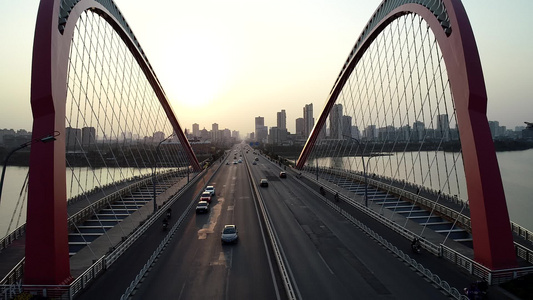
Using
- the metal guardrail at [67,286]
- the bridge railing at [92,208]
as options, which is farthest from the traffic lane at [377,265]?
the bridge railing at [92,208]

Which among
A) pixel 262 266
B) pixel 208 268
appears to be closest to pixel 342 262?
pixel 262 266

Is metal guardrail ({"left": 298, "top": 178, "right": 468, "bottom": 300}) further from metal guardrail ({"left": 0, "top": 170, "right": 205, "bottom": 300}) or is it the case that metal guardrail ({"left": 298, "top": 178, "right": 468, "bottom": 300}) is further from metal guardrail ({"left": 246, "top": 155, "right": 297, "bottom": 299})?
metal guardrail ({"left": 0, "top": 170, "right": 205, "bottom": 300})

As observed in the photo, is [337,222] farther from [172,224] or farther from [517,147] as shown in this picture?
[517,147]

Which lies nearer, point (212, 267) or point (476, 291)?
point (476, 291)

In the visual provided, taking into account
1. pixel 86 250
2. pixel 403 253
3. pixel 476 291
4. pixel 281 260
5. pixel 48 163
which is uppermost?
pixel 48 163

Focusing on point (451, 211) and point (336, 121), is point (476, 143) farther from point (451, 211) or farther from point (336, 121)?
point (336, 121)

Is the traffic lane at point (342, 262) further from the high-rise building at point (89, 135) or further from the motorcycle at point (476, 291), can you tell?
the high-rise building at point (89, 135)

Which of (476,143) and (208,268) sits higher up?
(476,143)

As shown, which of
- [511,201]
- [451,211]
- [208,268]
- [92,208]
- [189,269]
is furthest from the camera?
[511,201]
